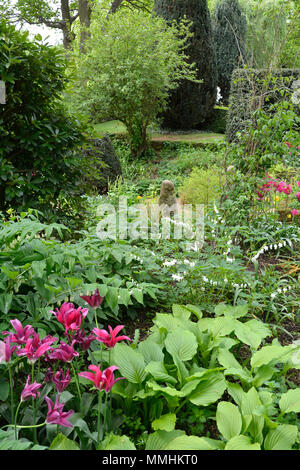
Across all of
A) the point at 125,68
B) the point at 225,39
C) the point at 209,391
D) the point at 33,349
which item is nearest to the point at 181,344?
the point at 209,391

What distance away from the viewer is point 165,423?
5.14 feet

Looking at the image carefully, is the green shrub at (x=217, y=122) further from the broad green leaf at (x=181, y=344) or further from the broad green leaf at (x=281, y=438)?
the broad green leaf at (x=281, y=438)

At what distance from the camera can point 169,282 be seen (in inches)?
121

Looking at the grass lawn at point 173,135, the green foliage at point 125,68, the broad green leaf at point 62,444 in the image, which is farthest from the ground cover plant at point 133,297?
the grass lawn at point 173,135

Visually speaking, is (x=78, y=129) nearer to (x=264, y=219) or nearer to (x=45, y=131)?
(x=45, y=131)

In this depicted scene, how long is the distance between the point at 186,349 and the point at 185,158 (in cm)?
742

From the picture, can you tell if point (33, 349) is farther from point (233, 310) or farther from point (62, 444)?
point (233, 310)

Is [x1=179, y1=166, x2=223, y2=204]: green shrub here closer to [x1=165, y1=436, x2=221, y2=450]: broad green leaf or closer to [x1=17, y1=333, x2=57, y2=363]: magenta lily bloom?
[x1=165, y1=436, x2=221, y2=450]: broad green leaf

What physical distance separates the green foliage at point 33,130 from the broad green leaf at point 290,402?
7.80ft

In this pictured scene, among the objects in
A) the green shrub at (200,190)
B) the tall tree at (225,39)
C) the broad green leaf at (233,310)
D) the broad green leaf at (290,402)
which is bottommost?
the broad green leaf at (290,402)

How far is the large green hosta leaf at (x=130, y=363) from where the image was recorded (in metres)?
1.76

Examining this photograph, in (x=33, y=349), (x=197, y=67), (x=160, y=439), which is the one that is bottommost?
(x=160, y=439)

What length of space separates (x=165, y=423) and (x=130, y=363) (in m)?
0.33
